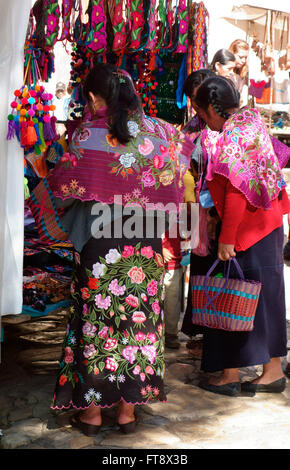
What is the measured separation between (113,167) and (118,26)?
58.1 inches

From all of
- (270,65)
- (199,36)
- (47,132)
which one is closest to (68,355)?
(47,132)

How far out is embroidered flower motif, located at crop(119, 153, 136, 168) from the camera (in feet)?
8.98

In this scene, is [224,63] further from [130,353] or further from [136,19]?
[130,353]

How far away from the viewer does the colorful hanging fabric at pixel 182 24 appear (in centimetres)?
414

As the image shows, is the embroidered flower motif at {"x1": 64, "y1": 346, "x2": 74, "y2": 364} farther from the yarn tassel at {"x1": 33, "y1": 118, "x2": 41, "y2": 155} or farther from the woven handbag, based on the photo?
the yarn tassel at {"x1": 33, "y1": 118, "x2": 41, "y2": 155}

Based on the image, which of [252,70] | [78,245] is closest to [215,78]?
[78,245]

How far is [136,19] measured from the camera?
379 cm

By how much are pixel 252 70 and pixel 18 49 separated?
9.30m

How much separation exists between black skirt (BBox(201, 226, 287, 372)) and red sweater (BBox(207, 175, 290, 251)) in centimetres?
7

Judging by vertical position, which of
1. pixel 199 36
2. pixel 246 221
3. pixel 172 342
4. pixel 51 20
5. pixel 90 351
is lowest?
pixel 172 342

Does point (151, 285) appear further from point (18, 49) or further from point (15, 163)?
point (18, 49)

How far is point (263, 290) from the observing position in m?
3.41

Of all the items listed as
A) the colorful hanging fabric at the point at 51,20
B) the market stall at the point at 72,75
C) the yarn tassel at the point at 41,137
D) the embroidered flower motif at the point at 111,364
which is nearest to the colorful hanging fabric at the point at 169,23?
the market stall at the point at 72,75

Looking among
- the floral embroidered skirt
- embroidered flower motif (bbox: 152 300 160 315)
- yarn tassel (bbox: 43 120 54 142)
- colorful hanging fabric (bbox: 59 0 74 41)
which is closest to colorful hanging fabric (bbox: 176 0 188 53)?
colorful hanging fabric (bbox: 59 0 74 41)
